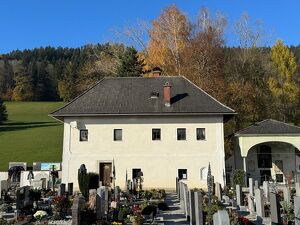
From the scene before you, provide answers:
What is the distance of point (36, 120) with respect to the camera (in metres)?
83.4


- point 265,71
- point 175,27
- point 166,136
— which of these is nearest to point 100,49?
point 175,27

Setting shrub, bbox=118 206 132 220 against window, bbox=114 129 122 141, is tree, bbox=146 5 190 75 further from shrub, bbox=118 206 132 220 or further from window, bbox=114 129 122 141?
shrub, bbox=118 206 132 220

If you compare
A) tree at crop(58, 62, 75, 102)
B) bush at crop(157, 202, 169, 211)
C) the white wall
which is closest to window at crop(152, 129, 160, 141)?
the white wall

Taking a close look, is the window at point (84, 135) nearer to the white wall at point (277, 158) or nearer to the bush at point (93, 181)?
the bush at point (93, 181)

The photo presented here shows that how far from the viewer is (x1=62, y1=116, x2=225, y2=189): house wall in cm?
2895

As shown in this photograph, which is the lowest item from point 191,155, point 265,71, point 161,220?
point 161,220

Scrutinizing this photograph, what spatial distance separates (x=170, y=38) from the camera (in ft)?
139

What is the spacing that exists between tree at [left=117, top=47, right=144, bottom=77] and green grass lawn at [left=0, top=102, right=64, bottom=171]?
13.6 metres

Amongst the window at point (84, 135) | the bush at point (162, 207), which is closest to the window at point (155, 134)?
the window at point (84, 135)

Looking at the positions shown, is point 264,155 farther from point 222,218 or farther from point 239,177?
point 222,218

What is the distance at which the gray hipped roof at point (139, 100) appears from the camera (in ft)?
96.0

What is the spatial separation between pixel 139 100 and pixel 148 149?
425cm

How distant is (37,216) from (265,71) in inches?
1351

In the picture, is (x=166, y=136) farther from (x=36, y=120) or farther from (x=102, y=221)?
(x=36, y=120)
